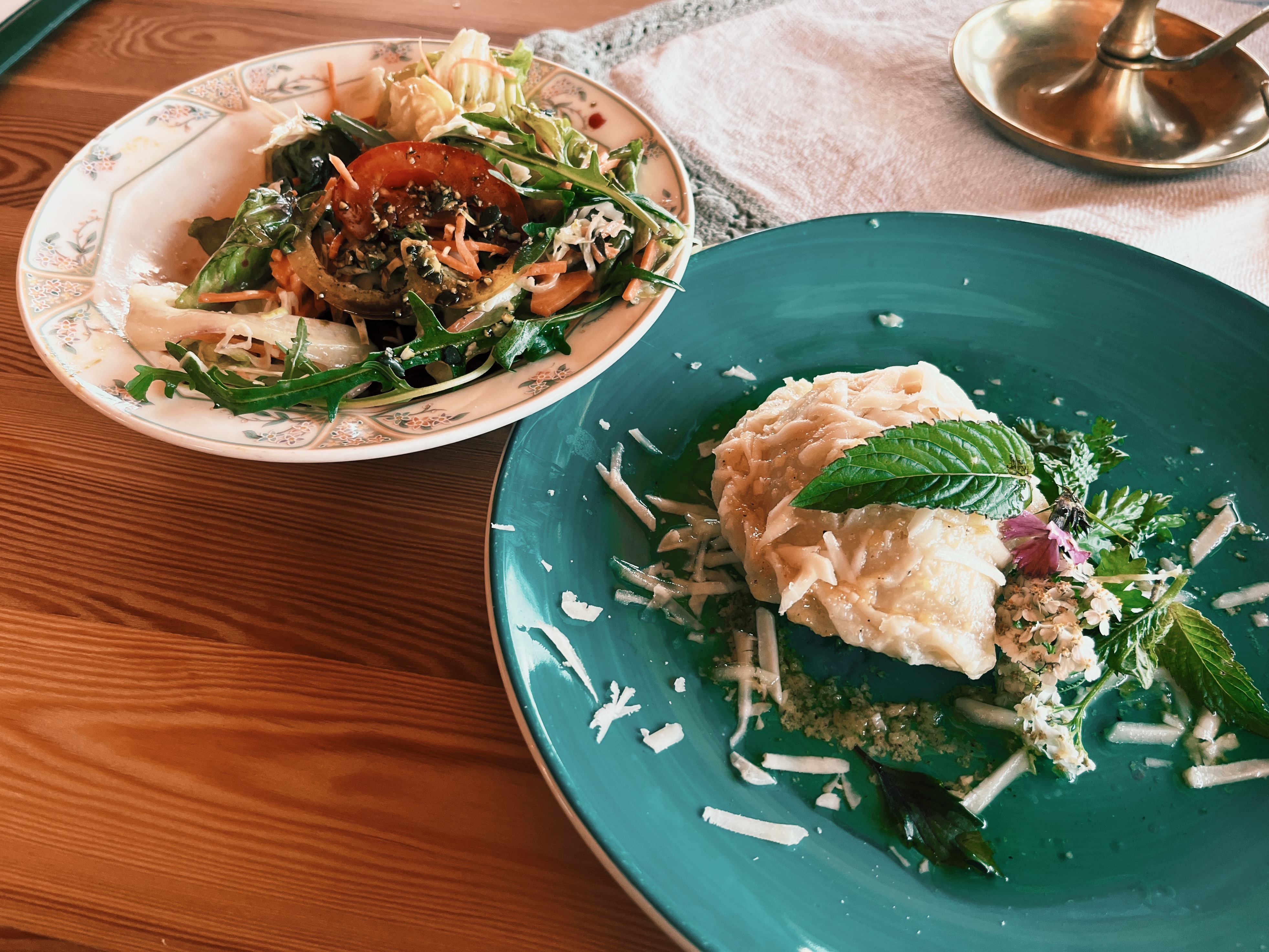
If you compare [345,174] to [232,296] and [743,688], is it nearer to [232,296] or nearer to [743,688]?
[232,296]

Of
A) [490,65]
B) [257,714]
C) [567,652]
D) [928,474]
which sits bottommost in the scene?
[257,714]

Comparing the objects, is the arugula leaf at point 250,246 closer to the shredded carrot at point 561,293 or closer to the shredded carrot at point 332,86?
the shredded carrot at point 332,86

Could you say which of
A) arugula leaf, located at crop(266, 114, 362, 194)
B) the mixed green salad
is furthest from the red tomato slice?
arugula leaf, located at crop(266, 114, 362, 194)

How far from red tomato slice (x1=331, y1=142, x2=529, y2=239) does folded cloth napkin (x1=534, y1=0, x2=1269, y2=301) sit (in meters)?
0.55

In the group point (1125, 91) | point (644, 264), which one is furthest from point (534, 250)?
point (1125, 91)

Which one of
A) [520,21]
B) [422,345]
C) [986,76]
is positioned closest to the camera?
[422,345]

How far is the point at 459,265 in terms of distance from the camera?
1.37 meters

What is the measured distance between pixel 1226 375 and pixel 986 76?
110cm

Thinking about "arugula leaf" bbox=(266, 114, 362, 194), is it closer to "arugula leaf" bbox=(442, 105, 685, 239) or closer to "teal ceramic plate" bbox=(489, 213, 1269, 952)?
"arugula leaf" bbox=(442, 105, 685, 239)

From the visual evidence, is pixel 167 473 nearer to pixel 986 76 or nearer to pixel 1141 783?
pixel 1141 783

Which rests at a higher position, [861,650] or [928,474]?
[928,474]

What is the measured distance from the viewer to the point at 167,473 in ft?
4.54

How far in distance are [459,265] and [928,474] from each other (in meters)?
0.79

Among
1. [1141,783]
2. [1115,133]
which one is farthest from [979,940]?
[1115,133]
